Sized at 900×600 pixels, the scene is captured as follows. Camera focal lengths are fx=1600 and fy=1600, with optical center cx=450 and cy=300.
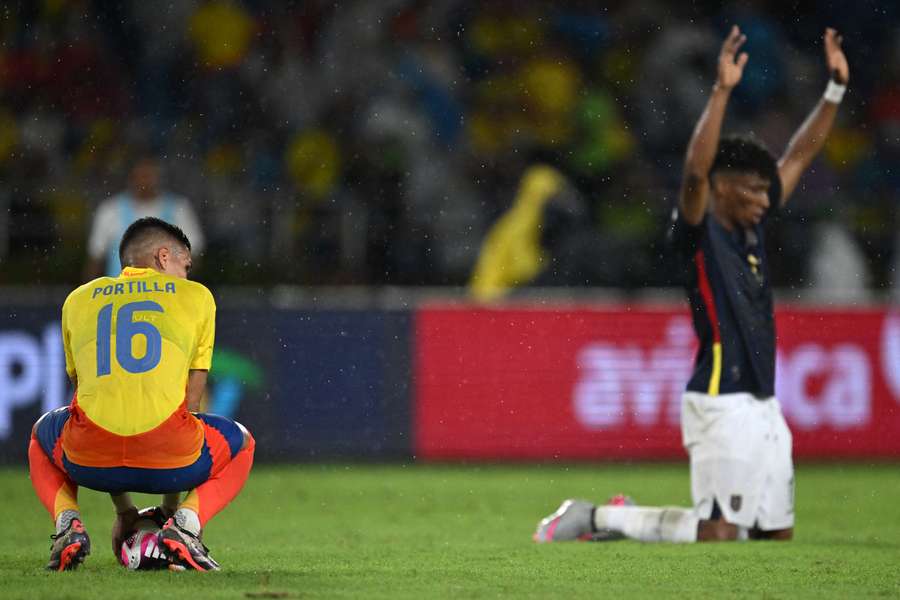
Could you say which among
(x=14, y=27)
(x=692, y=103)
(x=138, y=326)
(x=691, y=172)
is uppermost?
(x=14, y=27)

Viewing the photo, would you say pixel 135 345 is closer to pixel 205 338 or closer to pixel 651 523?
pixel 205 338

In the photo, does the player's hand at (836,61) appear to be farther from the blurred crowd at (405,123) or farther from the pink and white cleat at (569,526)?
the blurred crowd at (405,123)

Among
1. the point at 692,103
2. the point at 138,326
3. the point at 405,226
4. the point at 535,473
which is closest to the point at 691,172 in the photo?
the point at 138,326

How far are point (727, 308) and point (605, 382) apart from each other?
4.80 metres

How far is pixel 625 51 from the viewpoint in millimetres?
16125

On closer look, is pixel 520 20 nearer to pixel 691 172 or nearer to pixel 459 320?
pixel 459 320

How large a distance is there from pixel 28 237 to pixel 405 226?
318 centimetres

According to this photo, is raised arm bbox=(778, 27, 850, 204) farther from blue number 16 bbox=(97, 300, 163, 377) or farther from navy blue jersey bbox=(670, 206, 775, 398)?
blue number 16 bbox=(97, 300, 163, 377)

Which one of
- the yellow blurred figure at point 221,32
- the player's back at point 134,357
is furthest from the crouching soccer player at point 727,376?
the yellow blurred figure at point 221,32

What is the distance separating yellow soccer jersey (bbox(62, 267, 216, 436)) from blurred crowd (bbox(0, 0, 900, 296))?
24.4 feet

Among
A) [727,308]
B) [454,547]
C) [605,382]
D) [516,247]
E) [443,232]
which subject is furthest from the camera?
[443,232]

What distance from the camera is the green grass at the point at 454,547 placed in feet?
17.9

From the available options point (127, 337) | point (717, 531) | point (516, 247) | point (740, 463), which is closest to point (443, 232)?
point (516, 247)

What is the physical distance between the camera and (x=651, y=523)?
24.6 ft
